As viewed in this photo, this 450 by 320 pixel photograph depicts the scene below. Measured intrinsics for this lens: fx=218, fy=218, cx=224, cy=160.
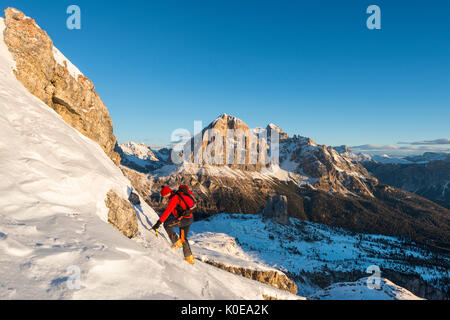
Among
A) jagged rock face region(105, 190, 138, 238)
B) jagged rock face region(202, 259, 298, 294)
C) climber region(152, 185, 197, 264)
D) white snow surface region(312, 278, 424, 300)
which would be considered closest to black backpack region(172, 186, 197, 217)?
climber region(152, 185, 197, 264)

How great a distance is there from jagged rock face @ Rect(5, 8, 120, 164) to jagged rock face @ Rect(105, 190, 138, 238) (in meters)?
16.7

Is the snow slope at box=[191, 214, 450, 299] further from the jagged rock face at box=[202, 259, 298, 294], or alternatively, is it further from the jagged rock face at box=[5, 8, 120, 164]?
the jagged rock face at box=[5, 8, 120, 164]

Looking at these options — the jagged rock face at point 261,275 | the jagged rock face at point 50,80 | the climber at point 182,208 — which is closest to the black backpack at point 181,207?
the climber at point 182,208

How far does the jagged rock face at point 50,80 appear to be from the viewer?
21500 mm

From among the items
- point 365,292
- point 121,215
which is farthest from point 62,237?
point 365,292

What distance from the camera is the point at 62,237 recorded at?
7273 millimetres

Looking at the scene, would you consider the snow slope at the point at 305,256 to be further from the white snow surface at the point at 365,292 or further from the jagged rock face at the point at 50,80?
the jagged rock face at the point at 50,80

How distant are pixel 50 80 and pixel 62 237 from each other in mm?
25231

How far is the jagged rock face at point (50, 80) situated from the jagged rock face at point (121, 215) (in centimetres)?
1668

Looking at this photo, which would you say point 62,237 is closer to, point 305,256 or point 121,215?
point 121,215

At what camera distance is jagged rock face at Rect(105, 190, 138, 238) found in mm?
12467
